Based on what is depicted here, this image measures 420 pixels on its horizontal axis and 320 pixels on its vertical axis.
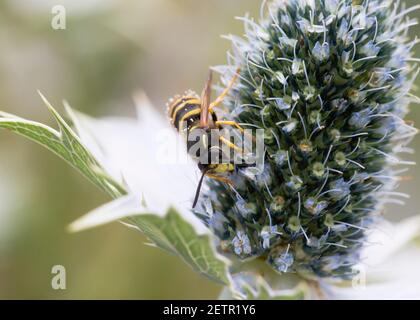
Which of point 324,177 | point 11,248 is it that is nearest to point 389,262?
point 324,177

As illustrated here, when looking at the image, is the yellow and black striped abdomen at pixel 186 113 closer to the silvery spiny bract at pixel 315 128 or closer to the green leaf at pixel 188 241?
the silvery spiny bract at pixel 315 128

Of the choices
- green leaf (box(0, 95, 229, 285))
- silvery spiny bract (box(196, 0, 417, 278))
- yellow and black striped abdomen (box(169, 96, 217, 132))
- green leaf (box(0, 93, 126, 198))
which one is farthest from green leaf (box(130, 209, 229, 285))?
yellow and black striped abdomen (box(169, 96, 217, 132))

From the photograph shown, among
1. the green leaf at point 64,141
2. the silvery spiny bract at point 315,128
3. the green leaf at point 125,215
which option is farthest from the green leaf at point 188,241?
the silvery spiny bract at point 315,128

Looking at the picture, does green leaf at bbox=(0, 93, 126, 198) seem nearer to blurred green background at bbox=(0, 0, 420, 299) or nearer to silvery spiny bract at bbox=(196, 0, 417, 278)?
silvery spiny bract at bbox=(196, 0, 417, 278)

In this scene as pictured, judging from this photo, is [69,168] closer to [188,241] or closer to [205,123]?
[205,123]

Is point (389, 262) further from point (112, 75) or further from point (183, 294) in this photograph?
point (112, 75)
